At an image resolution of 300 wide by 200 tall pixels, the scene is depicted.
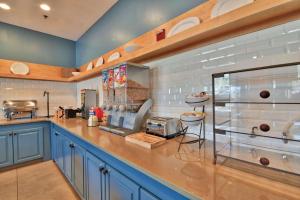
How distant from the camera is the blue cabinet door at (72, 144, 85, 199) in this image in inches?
60.3

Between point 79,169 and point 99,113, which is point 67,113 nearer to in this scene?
point 99,113

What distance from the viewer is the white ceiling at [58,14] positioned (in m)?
2.28

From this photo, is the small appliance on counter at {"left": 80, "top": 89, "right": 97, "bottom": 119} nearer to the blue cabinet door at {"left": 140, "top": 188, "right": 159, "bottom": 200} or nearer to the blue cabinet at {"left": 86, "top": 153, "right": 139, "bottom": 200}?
the blue cabinet at {"left": 86, "top": 153, "right": 139, "bottom": 200}

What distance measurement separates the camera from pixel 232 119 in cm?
109

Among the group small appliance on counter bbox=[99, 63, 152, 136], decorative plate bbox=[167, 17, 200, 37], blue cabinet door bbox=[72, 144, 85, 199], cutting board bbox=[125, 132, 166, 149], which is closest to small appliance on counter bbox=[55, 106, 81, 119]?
blue cabinet door bbox=[72, 144, 85, 199]

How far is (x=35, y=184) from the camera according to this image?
2.06 meters

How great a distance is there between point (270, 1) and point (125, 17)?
1.82 meters

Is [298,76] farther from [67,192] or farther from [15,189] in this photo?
[15,189]

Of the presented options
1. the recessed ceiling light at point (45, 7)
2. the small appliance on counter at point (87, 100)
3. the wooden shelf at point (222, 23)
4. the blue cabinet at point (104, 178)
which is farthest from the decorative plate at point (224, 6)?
the recessed ceiling light at point (45, 7)

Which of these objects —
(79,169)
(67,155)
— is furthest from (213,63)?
(67,155)

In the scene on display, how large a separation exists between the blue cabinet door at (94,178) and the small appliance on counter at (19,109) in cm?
223

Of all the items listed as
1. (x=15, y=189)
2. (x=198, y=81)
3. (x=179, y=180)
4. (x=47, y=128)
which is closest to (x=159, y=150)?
(x=179, y=180)

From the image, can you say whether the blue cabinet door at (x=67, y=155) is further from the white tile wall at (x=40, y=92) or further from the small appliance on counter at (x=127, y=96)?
the white tile wall at (x=40, y=92)

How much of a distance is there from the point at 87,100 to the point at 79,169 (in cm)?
130
